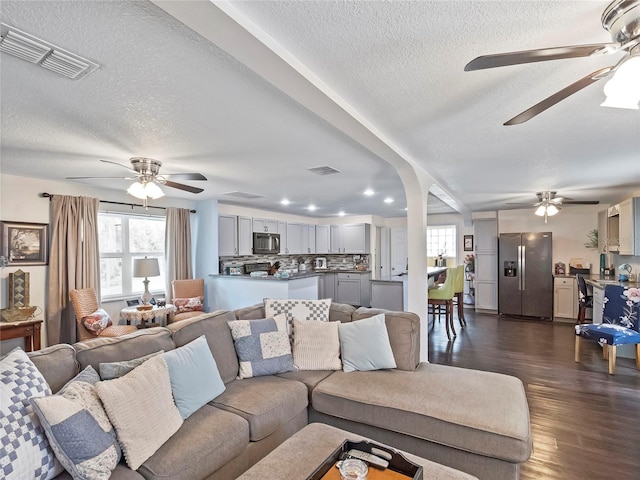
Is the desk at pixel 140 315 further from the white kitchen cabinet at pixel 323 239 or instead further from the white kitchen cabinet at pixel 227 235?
the white kitchen cabinet at pixel 323 239

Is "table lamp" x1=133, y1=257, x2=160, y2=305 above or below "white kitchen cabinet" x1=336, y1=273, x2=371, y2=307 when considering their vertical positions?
above

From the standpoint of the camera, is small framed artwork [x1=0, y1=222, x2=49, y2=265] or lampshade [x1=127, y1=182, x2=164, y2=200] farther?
small framed artwork [x1=0, y1=222, x2=49, y2=265]

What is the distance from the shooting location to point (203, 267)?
5.83m

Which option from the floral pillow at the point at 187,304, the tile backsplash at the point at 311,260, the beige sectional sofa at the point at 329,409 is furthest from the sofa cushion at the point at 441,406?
the tile backsplash at the point at 311,260

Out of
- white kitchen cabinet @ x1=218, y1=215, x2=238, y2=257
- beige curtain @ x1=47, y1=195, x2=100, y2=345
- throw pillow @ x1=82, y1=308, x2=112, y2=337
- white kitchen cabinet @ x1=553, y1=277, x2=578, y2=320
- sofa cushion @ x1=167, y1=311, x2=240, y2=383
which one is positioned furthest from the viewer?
white kitchen cabinet @ x1=553, y1=277, x2=578, y2=320

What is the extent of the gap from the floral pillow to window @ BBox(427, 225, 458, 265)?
5.80 metres

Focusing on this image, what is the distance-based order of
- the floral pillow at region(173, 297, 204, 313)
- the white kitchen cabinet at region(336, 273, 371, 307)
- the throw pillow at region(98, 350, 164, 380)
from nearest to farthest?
1. the throw pillow at region(98, 350, 164, 380)
2. the floral pillow at region(173, 297, 204, 313)
3. the white kitchen cabinet at region(336, 273, 371, 307)

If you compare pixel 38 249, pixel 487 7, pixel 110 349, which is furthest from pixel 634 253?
pixel 38 249

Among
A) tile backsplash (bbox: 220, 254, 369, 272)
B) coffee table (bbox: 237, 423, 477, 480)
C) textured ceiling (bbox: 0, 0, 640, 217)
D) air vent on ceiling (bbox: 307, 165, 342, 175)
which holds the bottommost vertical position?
coffee table (bbox: 237, 423, 477, 480)

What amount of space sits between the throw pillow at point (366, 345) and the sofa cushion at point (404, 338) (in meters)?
0.05

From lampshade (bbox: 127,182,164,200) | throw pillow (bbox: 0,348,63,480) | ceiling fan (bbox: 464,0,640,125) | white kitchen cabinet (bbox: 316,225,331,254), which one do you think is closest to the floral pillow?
lampshade (bbox: 127,182,164,200)

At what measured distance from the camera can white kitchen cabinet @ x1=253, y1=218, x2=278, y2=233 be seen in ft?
22.1

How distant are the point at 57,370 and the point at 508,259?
741 centimetres

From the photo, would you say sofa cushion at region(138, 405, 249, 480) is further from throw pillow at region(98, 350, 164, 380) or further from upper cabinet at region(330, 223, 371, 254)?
upper cabinet at region(330, 223, 371, 254)
